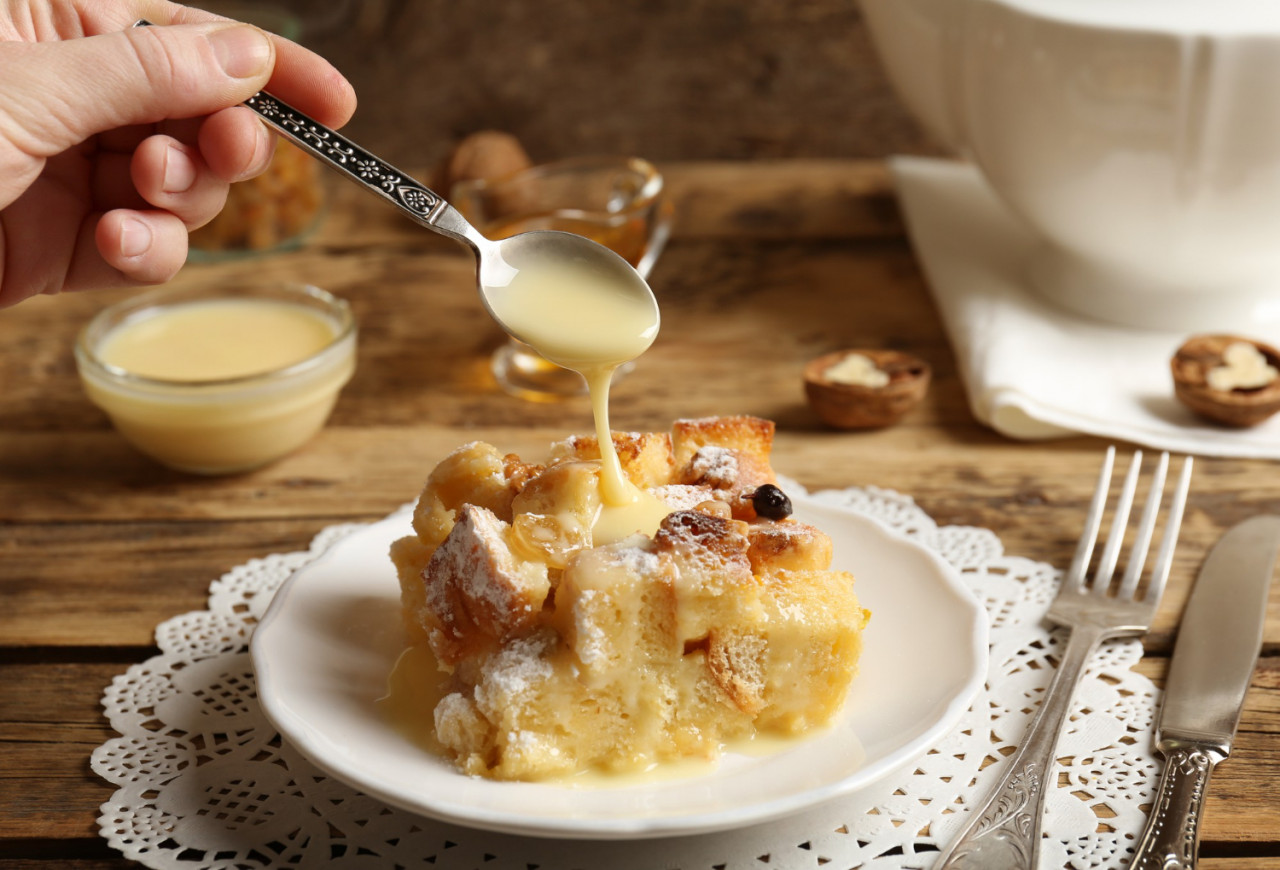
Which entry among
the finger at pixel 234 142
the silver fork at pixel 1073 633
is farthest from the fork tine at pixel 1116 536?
the finger at pixel 234 142

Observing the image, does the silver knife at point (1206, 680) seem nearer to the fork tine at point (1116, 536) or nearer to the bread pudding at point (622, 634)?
the fork tine at point (1116, 536)

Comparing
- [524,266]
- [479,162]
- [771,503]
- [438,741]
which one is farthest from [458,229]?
[479,162]

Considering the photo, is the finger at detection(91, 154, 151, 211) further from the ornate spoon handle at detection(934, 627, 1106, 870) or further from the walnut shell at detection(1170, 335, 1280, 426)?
the walnut shell at detection(1170, 335, 1280, 426)

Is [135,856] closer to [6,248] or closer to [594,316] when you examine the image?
[594,316]

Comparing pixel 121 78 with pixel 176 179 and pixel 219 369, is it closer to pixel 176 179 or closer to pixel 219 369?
pixel 176 179

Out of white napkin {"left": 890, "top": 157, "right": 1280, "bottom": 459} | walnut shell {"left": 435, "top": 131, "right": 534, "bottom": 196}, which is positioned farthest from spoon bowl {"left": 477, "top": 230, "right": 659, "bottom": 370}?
walnut shell {"left": 435, "top": 131, "right": 534, "bottom": 196}
